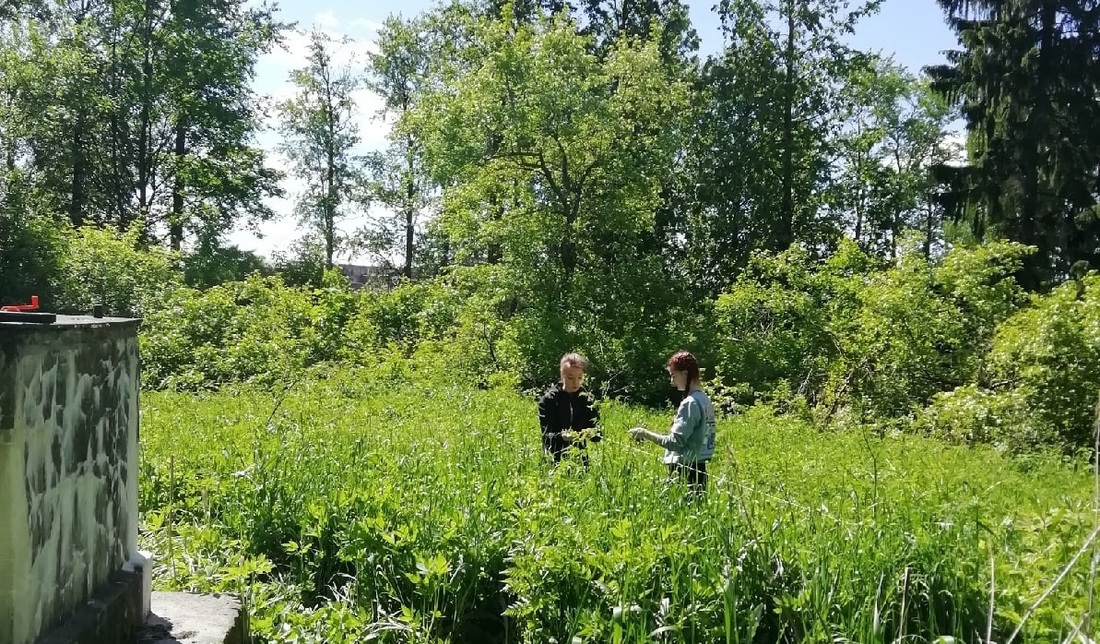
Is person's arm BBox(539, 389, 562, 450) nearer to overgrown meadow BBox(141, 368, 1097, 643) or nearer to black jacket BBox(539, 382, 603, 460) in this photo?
black jacket BBox(539, 382, 603, 460)

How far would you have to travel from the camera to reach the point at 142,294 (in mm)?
19734

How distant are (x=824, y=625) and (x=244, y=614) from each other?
2559mm

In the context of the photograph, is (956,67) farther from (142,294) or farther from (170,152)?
(170,152)

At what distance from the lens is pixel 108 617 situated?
305cm

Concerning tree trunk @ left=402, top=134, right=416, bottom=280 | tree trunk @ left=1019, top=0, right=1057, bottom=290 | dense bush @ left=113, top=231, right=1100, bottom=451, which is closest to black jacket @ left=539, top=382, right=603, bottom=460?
dense bush @ left=113, top=231, right=1100, bottom=451

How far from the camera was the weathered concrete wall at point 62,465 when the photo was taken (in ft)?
8.13

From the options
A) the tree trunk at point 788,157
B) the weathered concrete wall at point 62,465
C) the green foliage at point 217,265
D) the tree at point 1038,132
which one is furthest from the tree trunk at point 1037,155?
the green foliage at point 217,265

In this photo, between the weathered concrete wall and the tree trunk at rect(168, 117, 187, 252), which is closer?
the weathered concrete wall

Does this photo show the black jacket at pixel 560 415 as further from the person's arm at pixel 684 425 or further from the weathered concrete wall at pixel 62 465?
the weathered concrete wall at pixel 62 465

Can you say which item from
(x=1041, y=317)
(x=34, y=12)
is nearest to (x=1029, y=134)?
(x=1041, y=317)

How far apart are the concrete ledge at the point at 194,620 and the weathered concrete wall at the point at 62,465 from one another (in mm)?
342

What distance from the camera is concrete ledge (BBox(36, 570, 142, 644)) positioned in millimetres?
2770

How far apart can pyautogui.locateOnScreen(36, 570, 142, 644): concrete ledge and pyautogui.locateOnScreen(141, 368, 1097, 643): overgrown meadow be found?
0.61 meters

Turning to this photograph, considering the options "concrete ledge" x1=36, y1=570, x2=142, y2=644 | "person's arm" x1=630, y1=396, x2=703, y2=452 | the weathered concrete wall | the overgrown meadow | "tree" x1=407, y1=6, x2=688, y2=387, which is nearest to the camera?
the weathered concrete wall
